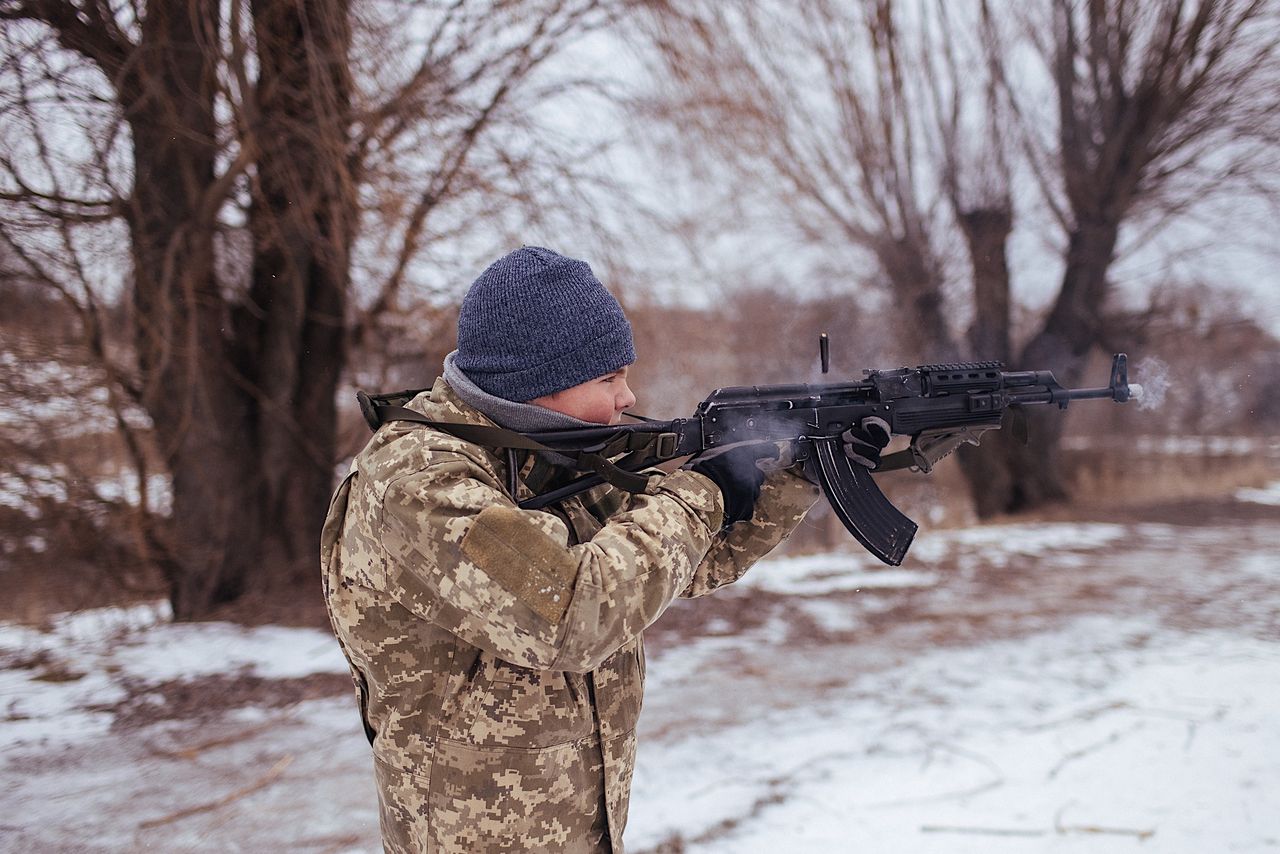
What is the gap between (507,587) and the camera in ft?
3.98

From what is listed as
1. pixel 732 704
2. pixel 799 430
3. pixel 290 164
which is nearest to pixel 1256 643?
pixel 732 704

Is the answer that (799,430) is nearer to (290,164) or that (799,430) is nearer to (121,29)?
(290,164)

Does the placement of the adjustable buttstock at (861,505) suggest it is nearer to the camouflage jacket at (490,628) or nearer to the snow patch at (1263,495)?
the camouflage jacket at (490,628)

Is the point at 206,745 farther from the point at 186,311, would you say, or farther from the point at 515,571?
the point at 515,571

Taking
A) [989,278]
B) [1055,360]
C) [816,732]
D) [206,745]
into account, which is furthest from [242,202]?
[1055,360]

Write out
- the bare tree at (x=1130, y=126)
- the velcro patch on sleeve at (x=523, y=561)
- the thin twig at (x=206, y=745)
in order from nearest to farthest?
1. the velcro patch on sleeve at (x=523, y=561)
2. the thin twig at (x=206, y=745)
3. the bare tree at (x=1130, y=126)

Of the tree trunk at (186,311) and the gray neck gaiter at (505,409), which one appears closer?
the gray neck gaiter at (505,409)

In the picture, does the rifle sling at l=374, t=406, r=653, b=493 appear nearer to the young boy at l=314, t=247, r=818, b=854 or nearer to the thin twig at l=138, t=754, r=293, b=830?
the young boy at l=314, t=247, r=818, b=854

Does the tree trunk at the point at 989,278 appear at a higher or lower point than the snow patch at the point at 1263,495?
higher

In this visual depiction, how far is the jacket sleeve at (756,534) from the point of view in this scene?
1.73 meters

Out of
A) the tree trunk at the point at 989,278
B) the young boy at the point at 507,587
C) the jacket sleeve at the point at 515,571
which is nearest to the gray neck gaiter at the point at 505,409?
the young boy at the point at 507,587

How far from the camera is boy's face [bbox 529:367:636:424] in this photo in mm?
1533

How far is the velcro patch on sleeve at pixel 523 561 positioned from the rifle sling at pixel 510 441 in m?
0.22

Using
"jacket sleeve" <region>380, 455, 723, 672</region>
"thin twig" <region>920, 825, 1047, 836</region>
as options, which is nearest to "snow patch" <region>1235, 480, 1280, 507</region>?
"thin twig" <region>920, 825, 1047, 836</region>
